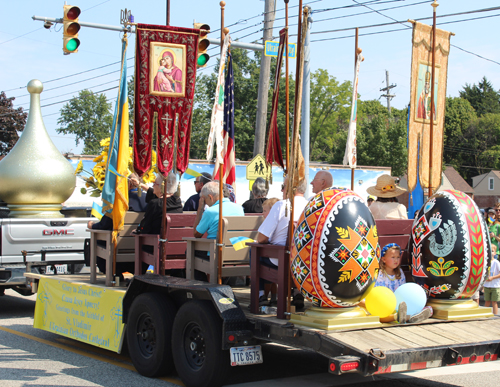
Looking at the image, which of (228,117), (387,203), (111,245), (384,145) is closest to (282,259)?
(228,117)

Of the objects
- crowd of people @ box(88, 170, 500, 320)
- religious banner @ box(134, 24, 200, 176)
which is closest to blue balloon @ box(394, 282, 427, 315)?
crowd of people @ box(88, 170, 500, 320)

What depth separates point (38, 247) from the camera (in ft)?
31.8

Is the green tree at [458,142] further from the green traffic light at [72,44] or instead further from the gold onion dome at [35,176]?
the gold onion dome at [35,176]

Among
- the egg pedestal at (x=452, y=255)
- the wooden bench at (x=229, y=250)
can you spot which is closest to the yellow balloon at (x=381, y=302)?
the egg pedestal at (x=452, y=255)

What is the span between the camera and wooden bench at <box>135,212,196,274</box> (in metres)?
7.29

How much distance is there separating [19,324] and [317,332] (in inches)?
234

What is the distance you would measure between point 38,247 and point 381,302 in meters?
6.11

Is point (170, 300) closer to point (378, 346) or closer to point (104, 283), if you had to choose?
point (104, 283)

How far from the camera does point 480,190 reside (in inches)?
2530

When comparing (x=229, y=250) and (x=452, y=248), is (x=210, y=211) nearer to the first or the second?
(x=229, y=250)

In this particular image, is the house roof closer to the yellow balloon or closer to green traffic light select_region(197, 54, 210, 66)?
green traffic light select_region(197, 54, 210, 66)

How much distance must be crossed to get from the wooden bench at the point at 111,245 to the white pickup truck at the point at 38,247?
6.49ft

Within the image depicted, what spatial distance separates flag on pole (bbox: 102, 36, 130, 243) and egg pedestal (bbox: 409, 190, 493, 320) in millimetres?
3557

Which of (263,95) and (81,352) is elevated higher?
(263,95)
